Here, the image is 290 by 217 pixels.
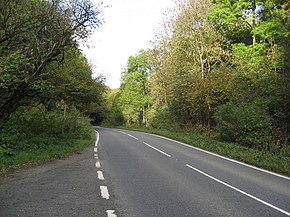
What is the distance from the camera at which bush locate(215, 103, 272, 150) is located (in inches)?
738

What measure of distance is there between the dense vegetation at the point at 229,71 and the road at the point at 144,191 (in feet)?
25.8

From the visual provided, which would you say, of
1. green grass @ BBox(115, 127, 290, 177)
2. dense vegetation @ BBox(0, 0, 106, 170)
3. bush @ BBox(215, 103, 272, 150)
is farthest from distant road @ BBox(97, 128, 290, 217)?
bush @ BBox(215, 103, 272, 150)

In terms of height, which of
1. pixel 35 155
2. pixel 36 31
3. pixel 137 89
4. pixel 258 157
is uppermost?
pixel 137 89

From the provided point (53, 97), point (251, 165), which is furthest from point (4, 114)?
point (251, 165)

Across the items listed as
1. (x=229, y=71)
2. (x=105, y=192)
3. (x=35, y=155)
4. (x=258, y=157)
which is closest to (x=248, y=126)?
(x=258, y=157)

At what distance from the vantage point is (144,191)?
296 inches

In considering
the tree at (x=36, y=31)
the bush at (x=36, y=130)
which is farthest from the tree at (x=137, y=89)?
the tree at (x=36, y=31)

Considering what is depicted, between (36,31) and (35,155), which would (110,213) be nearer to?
(35,155)

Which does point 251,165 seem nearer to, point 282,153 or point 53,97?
point 282,153

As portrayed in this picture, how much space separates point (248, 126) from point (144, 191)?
1320 cm

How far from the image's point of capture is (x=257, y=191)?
785 centimetres

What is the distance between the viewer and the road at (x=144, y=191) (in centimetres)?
595

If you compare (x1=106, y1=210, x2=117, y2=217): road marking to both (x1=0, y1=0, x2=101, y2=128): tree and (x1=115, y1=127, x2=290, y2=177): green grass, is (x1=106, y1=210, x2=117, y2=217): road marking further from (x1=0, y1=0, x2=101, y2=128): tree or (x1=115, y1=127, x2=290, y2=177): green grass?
(x1=0, y1=0, x2=101, y2=128): tree

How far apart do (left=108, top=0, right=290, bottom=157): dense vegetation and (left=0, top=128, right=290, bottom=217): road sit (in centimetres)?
786
